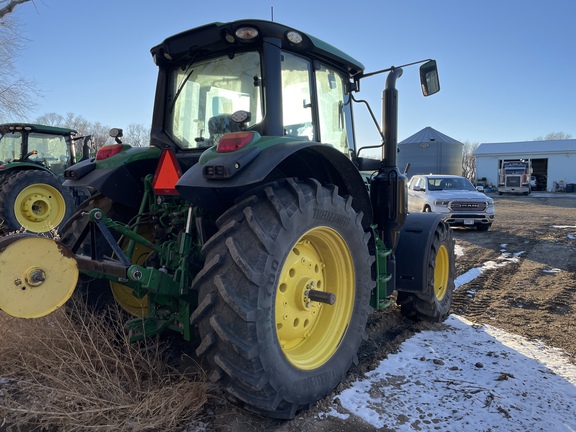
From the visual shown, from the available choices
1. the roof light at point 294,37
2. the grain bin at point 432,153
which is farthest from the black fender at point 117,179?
the grain bin at point 432,153

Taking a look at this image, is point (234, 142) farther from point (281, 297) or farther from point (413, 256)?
point (413, 256)

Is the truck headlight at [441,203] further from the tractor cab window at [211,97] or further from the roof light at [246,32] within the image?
the roof light at [246,32]

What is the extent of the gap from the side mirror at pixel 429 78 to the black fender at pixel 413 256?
1.30 m

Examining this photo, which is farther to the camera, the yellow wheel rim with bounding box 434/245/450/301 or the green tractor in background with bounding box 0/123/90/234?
the green tractor in background with bounding box 0/123/90/234

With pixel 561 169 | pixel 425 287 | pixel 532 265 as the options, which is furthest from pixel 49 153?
pixel 561 169

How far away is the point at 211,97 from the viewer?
354 cm

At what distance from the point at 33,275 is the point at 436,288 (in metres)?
3.96

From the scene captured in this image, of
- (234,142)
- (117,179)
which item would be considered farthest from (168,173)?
(234,142)

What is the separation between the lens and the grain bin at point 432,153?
90.1 ft

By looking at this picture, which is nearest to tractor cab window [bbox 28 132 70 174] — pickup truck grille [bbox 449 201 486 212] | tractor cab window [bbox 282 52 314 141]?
tractor cab window [bbox 282 52 314 141]

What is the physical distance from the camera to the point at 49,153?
10656 mm

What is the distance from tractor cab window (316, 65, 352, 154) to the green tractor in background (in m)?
6.26

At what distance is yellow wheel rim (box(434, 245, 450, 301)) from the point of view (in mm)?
4895

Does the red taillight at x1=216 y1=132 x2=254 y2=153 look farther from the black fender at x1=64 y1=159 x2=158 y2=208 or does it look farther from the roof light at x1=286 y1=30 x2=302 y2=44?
the black fender at x1=64 y1=159 x2=158 y2=208
